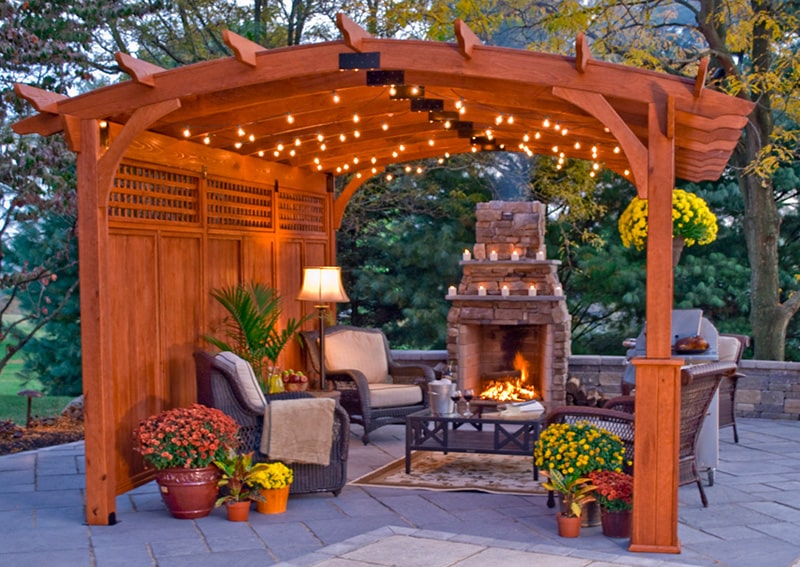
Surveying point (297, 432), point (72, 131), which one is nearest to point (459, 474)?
point (297, 432)

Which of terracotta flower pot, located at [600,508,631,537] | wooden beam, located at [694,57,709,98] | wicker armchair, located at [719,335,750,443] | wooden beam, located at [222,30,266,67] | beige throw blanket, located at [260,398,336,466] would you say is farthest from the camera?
wicker armchair, located at [719,335,750,443]

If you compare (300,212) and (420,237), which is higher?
(300,212)

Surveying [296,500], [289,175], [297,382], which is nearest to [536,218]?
[289,175]

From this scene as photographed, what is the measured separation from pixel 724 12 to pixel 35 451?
8.00 metres

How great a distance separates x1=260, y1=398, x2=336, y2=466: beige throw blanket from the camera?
229 inches

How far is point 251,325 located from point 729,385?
12.6ft

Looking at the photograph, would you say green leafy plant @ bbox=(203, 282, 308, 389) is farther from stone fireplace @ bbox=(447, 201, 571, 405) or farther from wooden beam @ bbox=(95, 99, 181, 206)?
stone fireplace @ bbox=(447, 201, 571, 405)

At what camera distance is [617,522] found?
5090mm

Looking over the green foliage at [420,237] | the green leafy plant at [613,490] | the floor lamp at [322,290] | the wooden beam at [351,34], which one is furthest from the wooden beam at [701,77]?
the green foliage at [420,237]

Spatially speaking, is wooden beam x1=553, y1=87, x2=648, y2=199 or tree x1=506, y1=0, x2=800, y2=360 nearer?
wooden beam x1=553, y1=87, x2=648, y2=199

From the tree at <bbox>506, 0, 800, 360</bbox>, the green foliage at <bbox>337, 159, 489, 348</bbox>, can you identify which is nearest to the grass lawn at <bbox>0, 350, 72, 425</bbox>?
the green foliage at <bbox>337, 159, 489, 348</bbox>

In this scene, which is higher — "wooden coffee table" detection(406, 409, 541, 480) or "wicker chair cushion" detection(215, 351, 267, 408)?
"wicker chair cushion" detection(215, 351, 267, 408)

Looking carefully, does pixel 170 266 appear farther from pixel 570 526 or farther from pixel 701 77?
pixel 701 77

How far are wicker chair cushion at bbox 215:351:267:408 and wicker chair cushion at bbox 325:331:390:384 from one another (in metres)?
2.01
